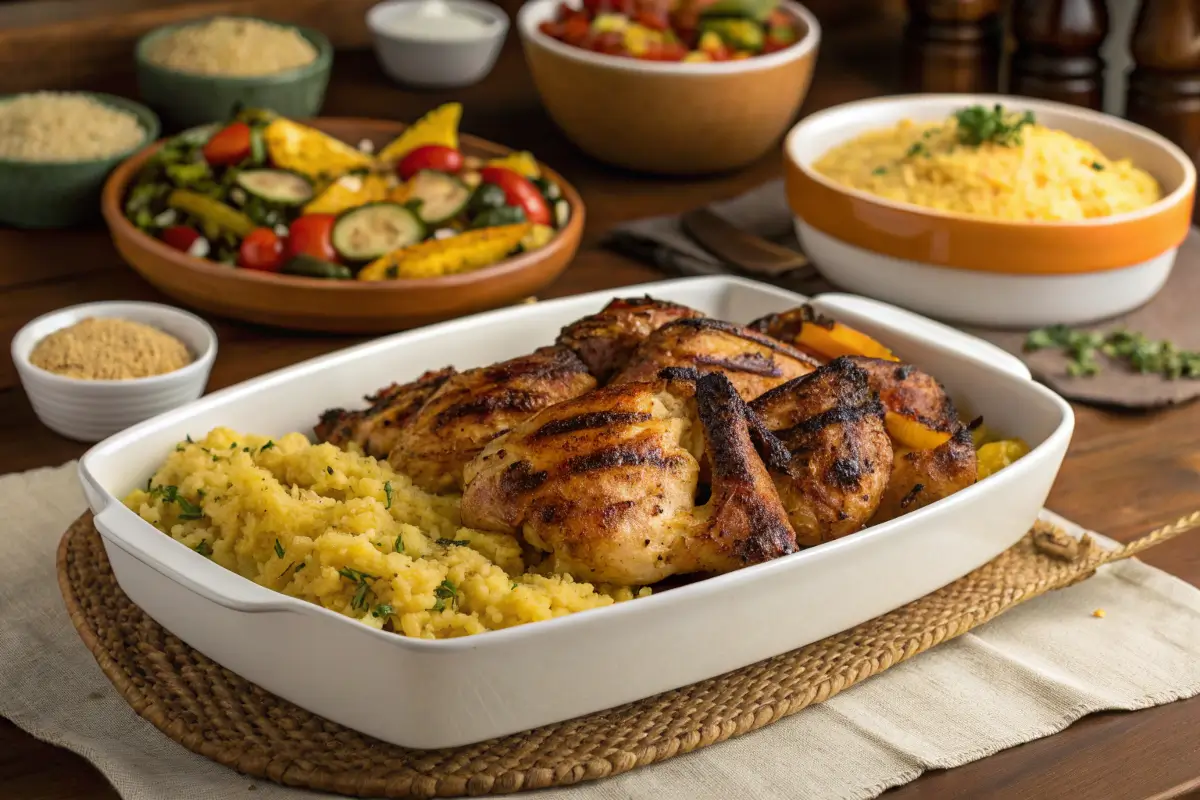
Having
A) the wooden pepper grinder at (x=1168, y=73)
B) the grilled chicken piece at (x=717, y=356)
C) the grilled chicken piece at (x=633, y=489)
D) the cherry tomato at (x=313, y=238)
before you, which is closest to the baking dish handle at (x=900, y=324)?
the grilled chicken piece at (x=717, y=356)

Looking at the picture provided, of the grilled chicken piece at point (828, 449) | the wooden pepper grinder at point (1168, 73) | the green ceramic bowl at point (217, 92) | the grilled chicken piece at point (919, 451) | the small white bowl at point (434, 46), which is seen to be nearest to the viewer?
the grilled chicken piece at point (828, 449)

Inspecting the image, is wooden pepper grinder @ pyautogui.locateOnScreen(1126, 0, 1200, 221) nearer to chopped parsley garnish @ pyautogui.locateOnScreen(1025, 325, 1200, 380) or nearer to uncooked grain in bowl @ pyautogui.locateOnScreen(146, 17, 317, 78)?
chopped parsley garnish @ pyautogui.locateOnScreen(1025, 325, 1200, 380)

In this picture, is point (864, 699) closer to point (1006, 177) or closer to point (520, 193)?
point (1006, 177)

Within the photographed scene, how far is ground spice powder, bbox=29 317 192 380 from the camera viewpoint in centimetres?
270

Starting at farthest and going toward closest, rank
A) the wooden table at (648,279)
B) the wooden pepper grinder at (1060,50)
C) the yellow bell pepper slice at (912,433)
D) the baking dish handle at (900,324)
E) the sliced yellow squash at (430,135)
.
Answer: the wooden pepper grinder at (1060,50), the sliced yellow squash at (430,135), the baking dish handle at (900,324), the yellow bell pepper slice at (912,433), the wooden table at (648,279)

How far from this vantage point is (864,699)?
81.1 inches

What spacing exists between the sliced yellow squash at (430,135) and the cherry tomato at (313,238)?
49cm

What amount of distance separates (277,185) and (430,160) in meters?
0.39

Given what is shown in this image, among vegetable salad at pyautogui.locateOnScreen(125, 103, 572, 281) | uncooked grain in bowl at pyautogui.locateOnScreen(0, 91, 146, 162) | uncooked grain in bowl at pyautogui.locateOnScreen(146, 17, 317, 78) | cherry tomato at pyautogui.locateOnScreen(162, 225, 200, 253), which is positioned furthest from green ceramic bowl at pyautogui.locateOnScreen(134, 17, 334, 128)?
cherry tomato at pyautogui.locateOnScreen(162, 225, 200, 253)

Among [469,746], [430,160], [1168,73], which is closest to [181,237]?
[430,160]

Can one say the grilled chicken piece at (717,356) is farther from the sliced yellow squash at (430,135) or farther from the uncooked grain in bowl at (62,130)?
the uncooked grain in bowl at (62,130)

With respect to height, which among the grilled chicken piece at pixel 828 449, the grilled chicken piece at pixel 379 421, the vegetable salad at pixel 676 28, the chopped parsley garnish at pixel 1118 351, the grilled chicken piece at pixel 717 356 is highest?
the grilled chicken piece at pixel 828 449

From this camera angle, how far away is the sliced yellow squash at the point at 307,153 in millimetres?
3545

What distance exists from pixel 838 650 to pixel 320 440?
36.8 inches
